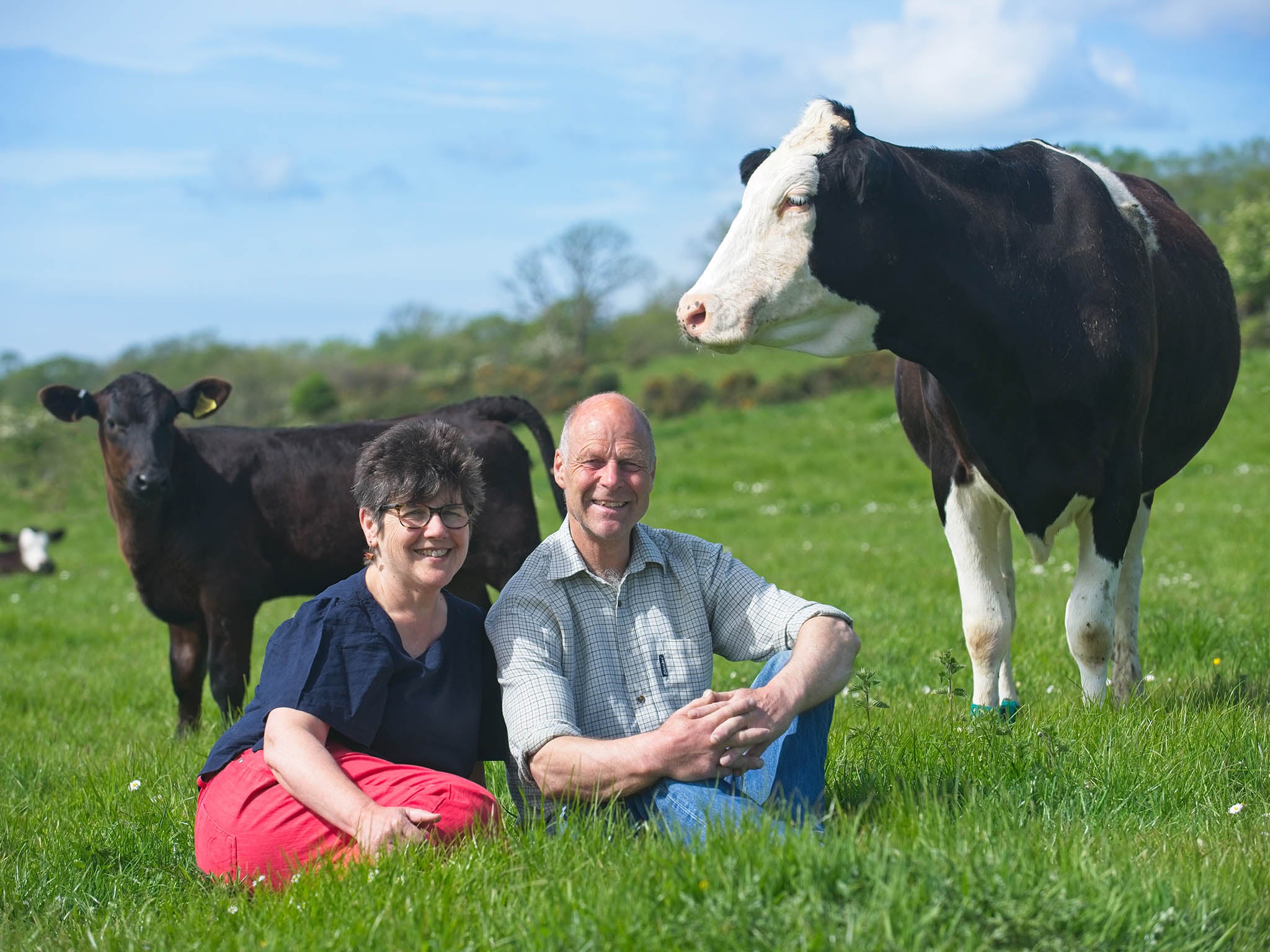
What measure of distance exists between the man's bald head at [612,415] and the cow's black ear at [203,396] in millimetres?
4111

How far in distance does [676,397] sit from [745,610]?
29438 mm

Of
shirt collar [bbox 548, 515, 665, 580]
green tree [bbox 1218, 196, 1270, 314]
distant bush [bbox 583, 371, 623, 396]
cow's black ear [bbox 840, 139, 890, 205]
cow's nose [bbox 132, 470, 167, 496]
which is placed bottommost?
shirt collar [bbox 548, 515, 665, 580]

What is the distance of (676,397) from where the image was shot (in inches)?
1320

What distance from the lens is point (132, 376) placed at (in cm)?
748

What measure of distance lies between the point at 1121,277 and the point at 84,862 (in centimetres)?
454

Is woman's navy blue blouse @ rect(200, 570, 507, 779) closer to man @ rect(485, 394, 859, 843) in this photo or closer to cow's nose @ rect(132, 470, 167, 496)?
man @ rect(485, 394, 859, 843)

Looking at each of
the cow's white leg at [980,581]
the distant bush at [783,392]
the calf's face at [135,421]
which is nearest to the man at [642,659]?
the cow's white leg at [980,581]

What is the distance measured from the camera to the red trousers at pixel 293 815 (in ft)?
11.9

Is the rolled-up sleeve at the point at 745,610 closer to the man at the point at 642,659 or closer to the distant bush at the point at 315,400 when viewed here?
the man at the point at 642,659

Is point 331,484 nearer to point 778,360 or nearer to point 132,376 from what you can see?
point 132,376

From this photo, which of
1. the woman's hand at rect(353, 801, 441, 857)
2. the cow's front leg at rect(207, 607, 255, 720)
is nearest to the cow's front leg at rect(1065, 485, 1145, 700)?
the woman's hand at rect(353, 801, 441, 857)

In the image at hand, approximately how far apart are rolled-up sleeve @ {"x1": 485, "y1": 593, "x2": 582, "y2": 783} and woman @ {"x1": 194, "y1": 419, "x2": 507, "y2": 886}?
→ 0.49 feet

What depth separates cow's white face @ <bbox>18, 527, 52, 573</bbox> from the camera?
18578mm

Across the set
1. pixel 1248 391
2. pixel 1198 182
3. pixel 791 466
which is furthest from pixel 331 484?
pixel 1198 182
